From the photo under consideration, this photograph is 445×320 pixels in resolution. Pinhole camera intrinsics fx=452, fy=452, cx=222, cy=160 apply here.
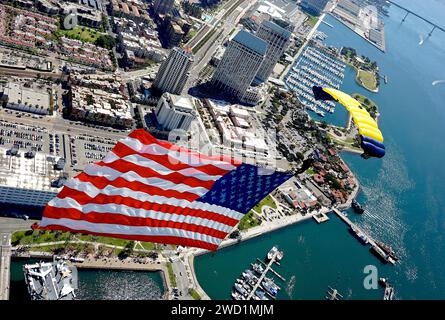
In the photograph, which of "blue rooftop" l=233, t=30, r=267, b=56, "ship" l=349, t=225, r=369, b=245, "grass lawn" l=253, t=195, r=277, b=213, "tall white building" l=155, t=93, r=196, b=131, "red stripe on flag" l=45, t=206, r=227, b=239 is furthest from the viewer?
"blue rooftop" l=233, t=30, r=267, b=56

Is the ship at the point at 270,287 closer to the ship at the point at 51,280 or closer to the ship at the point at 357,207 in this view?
the ship at the point at 51,280

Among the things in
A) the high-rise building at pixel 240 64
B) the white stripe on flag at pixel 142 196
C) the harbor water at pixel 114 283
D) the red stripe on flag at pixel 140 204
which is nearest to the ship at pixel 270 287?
the harbor water at pixel 114 283

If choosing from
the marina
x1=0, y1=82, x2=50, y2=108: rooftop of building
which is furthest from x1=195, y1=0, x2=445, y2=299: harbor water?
x1=0, y1=82, x2=50, y2=108: rooftop of building

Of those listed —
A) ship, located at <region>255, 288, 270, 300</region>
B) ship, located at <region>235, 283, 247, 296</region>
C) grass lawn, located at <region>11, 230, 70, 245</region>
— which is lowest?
grass lawn, located at <region>11, 230, 70, 245</region>

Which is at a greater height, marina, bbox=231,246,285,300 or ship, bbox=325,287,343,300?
ship, bbox=325,287,343,300

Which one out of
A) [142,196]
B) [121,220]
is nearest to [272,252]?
[121,220]

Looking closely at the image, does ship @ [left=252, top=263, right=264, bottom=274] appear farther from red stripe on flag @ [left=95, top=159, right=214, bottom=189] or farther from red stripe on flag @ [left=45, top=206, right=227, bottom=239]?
red stripe on flag @ [left=95, top=159, right=214, bottom=189]
